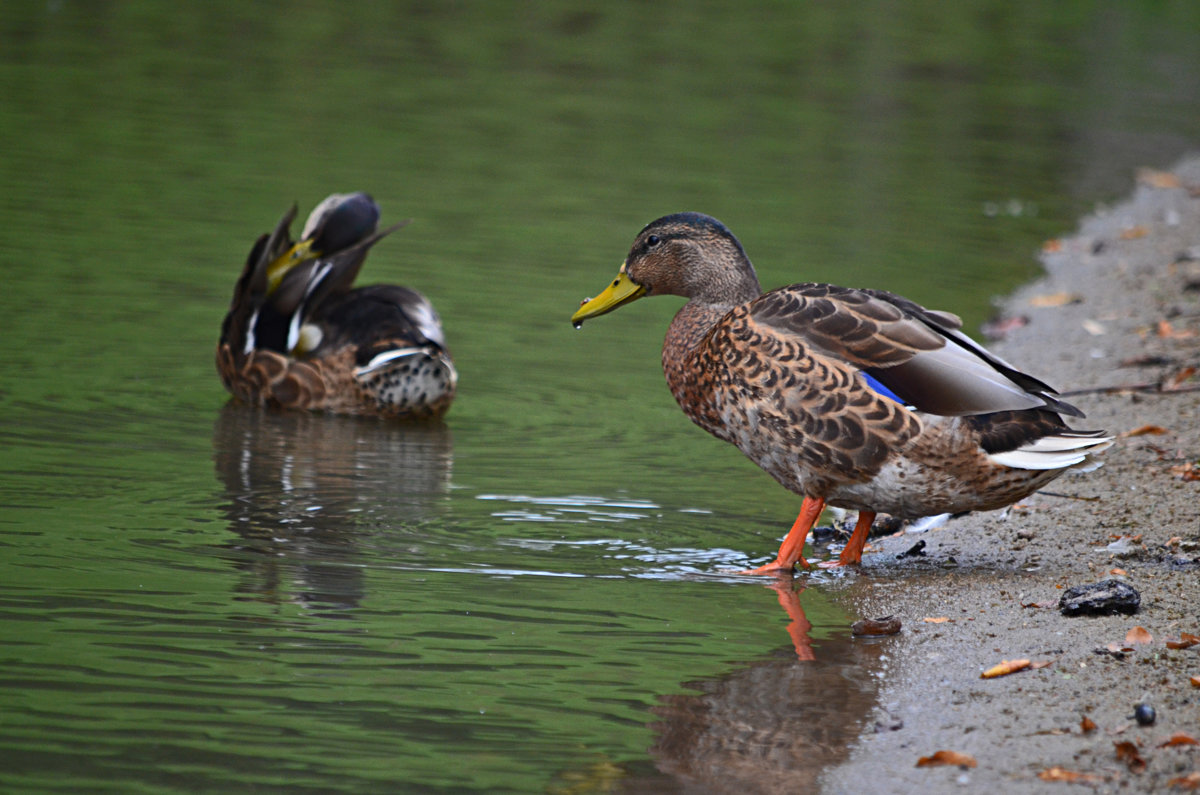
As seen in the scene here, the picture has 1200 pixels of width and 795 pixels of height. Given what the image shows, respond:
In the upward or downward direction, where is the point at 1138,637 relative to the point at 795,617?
upward

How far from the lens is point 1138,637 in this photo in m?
4.54

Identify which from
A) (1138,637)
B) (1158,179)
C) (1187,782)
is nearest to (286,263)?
A: (1138,637)

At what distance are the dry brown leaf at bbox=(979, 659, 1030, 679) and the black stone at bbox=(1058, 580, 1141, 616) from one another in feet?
1.57

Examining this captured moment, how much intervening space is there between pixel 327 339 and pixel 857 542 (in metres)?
3.65

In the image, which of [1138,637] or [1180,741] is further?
[1138,637]

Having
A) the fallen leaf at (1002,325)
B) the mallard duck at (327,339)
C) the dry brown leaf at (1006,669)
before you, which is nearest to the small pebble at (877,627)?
the dry brown leaf at (1006,669)

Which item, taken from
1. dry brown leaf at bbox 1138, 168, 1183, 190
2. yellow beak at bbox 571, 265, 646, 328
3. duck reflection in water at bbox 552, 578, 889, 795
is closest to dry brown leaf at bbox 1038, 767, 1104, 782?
duck reflection in water at bbox 552, 578, 889, 795

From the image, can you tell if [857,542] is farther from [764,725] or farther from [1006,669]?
[764,725]

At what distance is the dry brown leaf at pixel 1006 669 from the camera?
14.6 feet

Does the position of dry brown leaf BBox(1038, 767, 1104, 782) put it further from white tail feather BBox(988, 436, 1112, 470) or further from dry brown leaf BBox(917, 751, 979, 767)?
white tail feather BBox(988, 436, 1112, 470)

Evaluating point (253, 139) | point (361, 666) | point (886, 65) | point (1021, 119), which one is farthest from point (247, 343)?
point (886, 65)

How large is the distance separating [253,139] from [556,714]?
12456 mm

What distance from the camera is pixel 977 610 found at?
512cm

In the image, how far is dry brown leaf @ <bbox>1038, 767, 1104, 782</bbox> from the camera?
3625 millimetres
